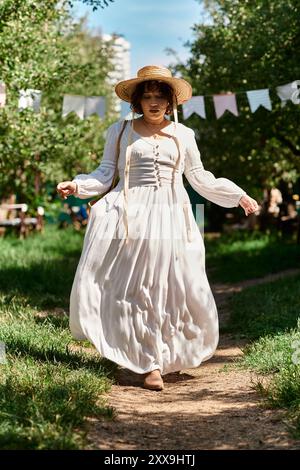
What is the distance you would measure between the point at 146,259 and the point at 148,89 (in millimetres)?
1291

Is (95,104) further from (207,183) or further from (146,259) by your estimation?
(146,259)

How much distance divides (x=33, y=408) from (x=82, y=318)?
1.41m

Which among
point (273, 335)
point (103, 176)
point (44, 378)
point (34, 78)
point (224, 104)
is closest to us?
point (44, 378)

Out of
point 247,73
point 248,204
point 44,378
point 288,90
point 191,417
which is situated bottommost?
point 191,417

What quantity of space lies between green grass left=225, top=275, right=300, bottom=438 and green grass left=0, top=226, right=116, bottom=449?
111cm

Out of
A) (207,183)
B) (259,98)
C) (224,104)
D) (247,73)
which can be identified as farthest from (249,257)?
(207,183)

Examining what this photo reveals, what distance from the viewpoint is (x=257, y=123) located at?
49.6ft

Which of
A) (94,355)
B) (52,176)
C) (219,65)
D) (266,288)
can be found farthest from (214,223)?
(94,355)

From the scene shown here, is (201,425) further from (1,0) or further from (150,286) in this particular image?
(1,0)

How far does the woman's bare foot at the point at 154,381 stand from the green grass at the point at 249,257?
7.81 m

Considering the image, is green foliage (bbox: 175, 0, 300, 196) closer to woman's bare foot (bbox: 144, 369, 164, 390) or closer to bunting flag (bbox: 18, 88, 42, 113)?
bunting flag (bbox: 18, 88, 42, 113)

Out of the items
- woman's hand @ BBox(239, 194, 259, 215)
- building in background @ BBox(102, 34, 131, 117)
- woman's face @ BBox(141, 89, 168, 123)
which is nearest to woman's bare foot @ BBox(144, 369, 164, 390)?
woman's hand @ BBox(239, 194, 259, 215)

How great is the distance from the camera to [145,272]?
6.18 meters

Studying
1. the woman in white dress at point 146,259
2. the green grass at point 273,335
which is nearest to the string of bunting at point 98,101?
the green grass at point 273,335
